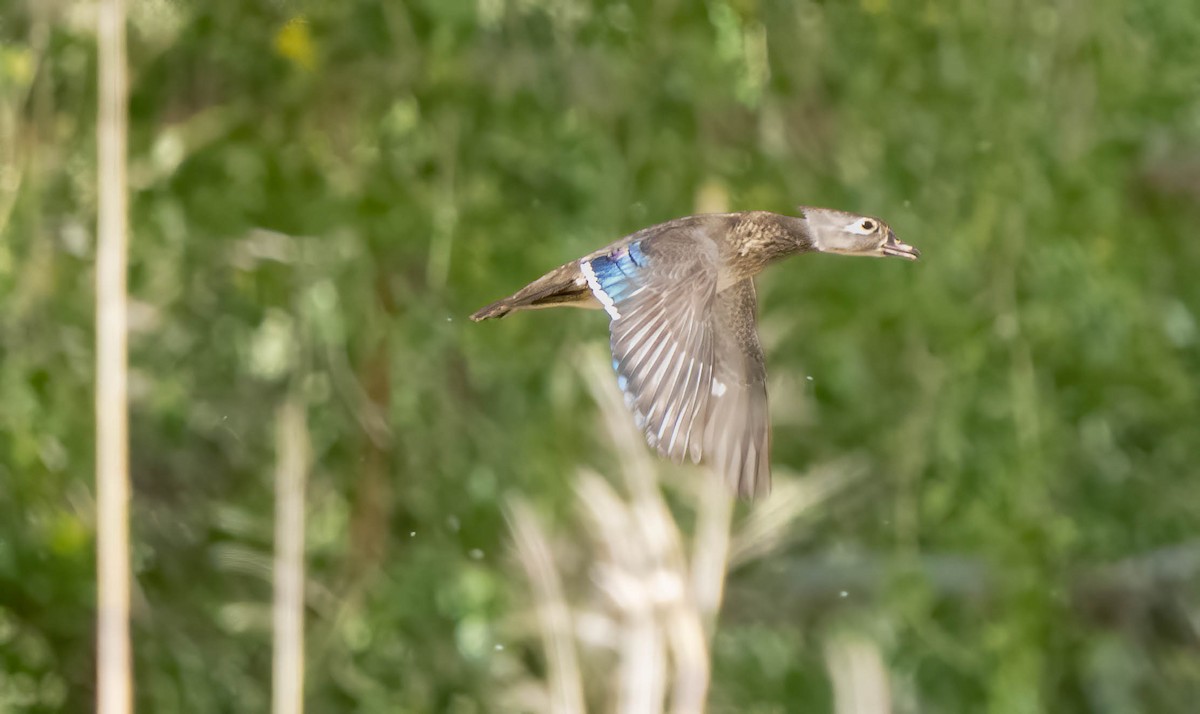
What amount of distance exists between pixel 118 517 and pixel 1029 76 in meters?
1.77

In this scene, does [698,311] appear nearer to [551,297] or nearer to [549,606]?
[551,297]

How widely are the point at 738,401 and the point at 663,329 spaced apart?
0.21m

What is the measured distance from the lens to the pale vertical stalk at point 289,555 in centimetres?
281

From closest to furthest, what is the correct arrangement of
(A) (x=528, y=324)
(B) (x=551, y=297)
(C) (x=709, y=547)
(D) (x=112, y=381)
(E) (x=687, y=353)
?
(E) (x=687, y=353), (B) (x=551, y=297), (D) (x=112, y=381), (C) (x=709, y=547), (A) (x=528, y=324)

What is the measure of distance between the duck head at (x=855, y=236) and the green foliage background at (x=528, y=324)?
1.23 meters

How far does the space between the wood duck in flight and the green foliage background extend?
4.01 ft

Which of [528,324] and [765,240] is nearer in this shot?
[765,240]

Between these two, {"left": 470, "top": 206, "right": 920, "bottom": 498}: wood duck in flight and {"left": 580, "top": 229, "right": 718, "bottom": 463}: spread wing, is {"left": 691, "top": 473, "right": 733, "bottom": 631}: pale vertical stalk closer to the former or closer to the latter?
{"left": 470, "top": 206, "right": 920, "bottom": 498}: wood duck in flight

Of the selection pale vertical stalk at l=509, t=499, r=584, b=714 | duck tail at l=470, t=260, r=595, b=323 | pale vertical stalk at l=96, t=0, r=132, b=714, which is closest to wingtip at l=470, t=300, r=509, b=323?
duck tail at l=470, t=260, r=595, b=323

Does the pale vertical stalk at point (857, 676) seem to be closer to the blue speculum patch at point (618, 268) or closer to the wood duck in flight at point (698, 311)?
the wood duck in flight at point (698, 311)

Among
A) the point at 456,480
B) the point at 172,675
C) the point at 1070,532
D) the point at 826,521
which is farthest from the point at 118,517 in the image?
the point at 1070,532

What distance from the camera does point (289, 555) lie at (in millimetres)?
2842

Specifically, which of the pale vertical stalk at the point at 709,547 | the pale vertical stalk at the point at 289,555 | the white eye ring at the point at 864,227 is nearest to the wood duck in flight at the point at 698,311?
the white eye ring at the point at 864,227

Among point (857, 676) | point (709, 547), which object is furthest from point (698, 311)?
point (857, 676)
